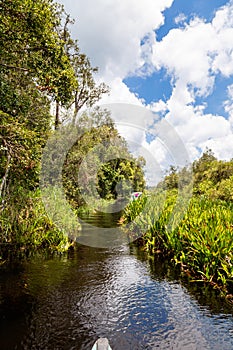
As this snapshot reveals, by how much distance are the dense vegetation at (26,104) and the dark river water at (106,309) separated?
3.76ft

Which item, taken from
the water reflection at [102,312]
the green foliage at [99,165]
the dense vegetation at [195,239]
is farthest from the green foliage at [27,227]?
the green foliage at [99,165]

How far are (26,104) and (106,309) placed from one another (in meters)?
5.33

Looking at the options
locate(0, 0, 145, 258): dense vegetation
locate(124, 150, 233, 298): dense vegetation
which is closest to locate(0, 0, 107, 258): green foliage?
locate(0, 0, 145, 258): dense vegetation

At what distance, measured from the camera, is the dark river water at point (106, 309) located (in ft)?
12.6

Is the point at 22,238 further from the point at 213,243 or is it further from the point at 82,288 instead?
the point at 213,243

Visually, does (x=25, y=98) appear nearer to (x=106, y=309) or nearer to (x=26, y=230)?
(x=26, y=230)

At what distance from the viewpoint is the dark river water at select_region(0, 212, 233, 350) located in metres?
3.84

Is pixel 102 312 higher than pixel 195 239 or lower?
lower

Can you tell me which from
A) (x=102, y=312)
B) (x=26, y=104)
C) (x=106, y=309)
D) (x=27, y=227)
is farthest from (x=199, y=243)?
(x=26, y=104)

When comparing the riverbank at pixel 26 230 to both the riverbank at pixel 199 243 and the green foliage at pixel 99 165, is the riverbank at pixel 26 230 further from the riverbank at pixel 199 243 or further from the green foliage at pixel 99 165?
the green foliage at pixel 99 165

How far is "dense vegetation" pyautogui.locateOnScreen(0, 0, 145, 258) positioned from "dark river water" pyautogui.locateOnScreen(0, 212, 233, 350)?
1147 mm

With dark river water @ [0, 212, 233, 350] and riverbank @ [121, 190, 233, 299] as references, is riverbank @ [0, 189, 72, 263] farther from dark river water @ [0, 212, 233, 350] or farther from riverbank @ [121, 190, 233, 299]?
riverbank @ [121, 190, 233, 299]

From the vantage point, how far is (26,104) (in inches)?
298

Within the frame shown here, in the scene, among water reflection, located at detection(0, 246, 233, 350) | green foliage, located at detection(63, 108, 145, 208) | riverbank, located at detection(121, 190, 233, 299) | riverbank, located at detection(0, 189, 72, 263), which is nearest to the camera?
water reflection, located at detection(0, 246, 233, 350)
